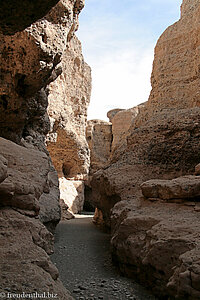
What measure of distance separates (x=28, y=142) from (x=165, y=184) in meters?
5.04

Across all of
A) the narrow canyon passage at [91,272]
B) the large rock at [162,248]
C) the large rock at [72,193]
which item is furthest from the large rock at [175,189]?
the large rock at [72,193]

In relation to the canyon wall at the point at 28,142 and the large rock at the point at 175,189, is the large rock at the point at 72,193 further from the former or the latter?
the large rock at the point at 175,189

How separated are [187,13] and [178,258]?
10.4 meters

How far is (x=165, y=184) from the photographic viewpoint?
4.50 m

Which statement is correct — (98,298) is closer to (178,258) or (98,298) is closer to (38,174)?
(178,258)

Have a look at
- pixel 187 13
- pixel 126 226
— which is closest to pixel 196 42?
pixel 187 13

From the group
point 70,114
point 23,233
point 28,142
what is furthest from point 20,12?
point 70,114

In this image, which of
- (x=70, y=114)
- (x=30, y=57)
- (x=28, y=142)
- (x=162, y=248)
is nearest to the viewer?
(x=162, y=248)

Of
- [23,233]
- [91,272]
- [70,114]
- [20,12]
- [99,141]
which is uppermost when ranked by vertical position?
[70,114]

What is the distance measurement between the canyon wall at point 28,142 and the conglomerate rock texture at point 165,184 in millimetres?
1428

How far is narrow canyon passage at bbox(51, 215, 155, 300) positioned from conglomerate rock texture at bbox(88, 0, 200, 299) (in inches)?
9.6

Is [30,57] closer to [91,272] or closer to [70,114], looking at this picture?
[91,272]

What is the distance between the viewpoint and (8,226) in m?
2.80

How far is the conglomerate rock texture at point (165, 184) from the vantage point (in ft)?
10.4
